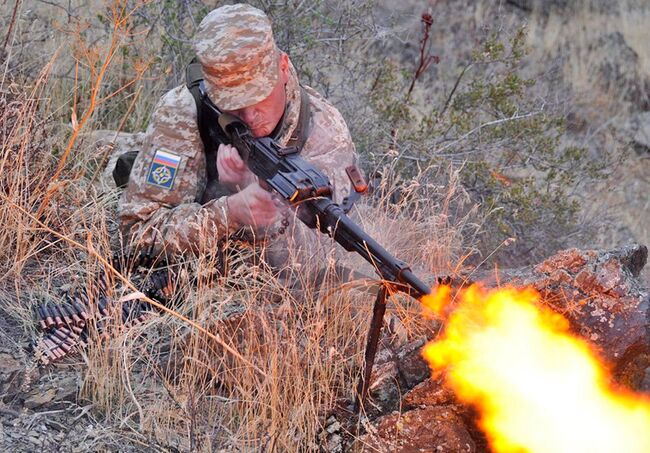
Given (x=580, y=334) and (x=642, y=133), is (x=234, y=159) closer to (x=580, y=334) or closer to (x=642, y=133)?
(x=580, y=334)

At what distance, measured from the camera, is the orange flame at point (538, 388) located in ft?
10.1

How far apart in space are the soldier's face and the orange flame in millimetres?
1179

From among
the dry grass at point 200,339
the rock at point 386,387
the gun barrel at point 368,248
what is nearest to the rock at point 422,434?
the rock at point 386,387

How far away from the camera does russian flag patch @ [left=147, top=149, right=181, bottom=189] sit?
3957 millimetres

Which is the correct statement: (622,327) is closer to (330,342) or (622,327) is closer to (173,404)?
(330,342)

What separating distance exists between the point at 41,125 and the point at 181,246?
1.03 metres

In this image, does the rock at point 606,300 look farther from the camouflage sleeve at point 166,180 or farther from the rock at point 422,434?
the camouflage sleeve at point 166,180

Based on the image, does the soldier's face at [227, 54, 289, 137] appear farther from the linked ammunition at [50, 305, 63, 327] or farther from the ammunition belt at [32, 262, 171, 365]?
the linked ammunition at [50, 305, 63, 327]

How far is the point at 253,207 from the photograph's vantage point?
368 centimetres

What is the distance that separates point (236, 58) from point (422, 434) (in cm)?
171

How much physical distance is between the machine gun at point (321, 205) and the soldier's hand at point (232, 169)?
0.13 ft

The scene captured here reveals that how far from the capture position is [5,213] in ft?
12.7

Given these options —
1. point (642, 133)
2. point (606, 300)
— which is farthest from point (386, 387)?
point (642, 133)

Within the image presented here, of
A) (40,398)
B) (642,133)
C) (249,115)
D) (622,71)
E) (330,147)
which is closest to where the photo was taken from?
(40,398)
